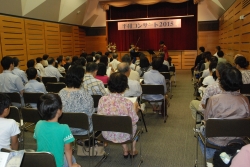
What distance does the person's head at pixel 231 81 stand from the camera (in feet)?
7.83

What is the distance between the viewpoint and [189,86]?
8562 millimetres

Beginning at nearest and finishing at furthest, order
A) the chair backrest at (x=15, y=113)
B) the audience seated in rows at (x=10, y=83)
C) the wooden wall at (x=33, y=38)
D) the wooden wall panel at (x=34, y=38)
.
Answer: the chair backrest at (x=15, y=113)
the audience seated in rows at (x=10, y=83)
the wooden wall at (x=33, y=38)
the wooden wall panel at (x=34, y=38)

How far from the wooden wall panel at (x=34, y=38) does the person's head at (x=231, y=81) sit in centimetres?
836

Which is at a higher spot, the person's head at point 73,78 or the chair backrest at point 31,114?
the person's head at point 73,78

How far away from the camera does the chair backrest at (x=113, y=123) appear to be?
2.56m

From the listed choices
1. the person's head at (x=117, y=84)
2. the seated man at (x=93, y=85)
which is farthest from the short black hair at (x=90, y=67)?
the person's head at (x=117, y=84)

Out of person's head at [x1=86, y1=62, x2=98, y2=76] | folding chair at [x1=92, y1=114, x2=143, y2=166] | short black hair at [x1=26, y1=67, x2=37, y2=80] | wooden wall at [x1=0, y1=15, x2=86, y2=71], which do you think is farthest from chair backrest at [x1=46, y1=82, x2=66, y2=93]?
wooden wall at [x1=0, y1=15, x2=86, y2=71]

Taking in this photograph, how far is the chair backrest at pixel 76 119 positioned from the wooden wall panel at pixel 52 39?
27.6 ft

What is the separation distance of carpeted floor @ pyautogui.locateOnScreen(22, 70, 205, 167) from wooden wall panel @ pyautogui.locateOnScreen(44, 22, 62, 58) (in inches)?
264

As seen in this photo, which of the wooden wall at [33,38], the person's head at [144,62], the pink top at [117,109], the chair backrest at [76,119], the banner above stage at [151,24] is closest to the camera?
the chair backrest at [76,119]

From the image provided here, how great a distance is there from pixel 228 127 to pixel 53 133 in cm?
162

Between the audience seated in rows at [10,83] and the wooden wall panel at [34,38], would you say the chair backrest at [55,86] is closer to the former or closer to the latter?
the audience seated in rows at [10,83]

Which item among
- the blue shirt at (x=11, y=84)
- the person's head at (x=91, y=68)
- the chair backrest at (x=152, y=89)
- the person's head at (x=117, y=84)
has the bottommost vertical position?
the chair backrest at (x=152, y=89)

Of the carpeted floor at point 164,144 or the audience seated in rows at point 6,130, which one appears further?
the carpeted floor at point 164,144
